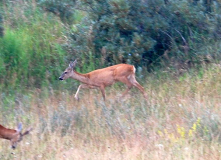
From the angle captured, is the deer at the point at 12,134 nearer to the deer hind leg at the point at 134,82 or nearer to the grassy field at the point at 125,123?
the grassy field at the point at 125,123

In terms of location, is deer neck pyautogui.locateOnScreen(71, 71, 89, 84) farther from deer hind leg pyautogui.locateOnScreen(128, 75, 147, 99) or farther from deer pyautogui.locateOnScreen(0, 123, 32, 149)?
deer pyautogui.locateOnScreen(0, 123, 32, 149)

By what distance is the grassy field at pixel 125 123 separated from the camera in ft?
23.2

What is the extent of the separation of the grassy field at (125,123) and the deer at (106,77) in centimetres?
57

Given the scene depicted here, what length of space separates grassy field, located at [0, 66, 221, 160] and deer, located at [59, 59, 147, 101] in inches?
22.5

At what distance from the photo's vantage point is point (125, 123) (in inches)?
325

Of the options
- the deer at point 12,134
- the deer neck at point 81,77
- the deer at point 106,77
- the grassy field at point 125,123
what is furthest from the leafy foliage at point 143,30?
the deer at point 12,134

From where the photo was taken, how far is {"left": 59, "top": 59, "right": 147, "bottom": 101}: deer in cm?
1152

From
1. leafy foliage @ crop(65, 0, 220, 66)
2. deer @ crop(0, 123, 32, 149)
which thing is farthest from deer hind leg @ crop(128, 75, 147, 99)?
deer @ crop(0, 123, 32, 149)

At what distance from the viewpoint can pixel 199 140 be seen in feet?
24.2

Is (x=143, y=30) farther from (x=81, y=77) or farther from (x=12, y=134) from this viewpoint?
(x=12, y=134)

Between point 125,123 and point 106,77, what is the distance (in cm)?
344

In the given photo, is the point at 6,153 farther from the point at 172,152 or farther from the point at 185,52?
the point at 185,52

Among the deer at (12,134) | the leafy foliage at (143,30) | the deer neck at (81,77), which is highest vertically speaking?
the deer at (12,134)

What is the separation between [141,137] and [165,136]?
417mm
